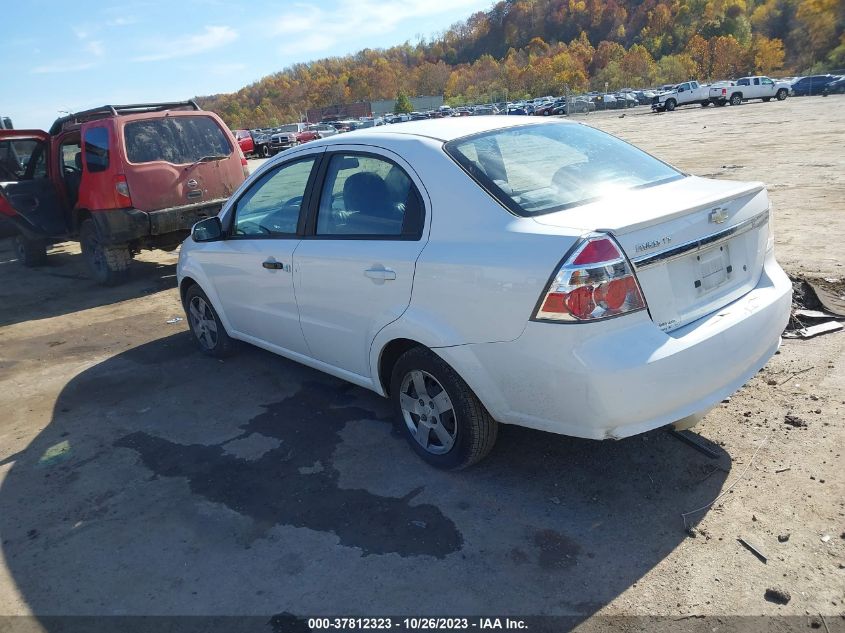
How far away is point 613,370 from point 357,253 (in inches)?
64.1

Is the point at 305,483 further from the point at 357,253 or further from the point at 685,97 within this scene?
the point at 685,97

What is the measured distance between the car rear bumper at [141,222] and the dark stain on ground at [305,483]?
14.7 feet

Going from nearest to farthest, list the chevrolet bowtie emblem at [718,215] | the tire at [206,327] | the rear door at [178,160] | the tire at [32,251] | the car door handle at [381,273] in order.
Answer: the chevrolet bowtie emblem at [718,215]
the car door handle at [381,273]
the tire at [206,327]
the rear door at [178,160]
the tire at [32,251]

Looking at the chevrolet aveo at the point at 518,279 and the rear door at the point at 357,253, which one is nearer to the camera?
the chevrolet aveo at the point at 518,279

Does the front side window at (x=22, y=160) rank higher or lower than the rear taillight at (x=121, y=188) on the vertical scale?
higher

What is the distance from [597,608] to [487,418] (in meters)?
1.06

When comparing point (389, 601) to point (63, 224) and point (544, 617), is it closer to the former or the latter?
point (544, 617)

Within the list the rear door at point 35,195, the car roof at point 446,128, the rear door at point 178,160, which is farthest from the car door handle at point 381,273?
the rear door at point 35,195

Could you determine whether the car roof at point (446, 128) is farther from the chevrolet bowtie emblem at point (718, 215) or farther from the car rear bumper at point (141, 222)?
the car rear bumper at point (141, 222)

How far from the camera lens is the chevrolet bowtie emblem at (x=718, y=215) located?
308cm

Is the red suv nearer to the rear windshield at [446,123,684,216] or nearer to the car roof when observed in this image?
the car roof

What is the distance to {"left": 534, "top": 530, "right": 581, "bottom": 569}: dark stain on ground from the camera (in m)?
2.80

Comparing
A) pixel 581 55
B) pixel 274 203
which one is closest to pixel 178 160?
pixel 274 203

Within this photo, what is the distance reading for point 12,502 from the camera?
12.2 ft
